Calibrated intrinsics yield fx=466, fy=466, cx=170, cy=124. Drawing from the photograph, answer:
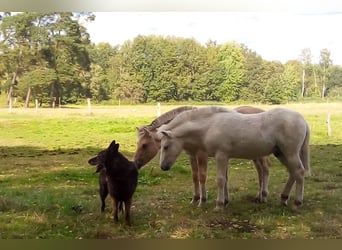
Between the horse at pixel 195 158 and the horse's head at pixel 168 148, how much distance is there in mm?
52

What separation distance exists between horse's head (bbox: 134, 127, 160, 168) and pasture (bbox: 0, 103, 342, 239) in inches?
1.4

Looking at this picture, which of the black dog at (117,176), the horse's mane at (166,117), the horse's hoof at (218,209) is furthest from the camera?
the horse's mane at (166,117)

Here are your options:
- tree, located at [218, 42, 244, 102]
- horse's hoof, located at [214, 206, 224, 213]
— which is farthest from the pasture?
tree, located at [218, 42, 244, 102]

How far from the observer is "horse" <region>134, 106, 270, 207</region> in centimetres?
261

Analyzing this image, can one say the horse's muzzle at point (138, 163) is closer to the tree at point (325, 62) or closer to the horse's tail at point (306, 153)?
the horse's tail at point (306, 153)

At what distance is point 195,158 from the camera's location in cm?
263

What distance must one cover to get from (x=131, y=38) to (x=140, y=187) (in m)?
0.84

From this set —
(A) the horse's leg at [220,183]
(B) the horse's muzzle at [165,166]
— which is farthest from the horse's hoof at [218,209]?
(B) the horse's muzzle at [165,166]

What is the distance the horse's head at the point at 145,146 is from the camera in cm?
Answer: 262

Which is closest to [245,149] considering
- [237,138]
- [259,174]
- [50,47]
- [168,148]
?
[237,138]

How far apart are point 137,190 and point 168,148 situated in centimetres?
29

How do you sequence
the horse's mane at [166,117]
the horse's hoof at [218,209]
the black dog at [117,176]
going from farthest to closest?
1. the horse's mane at [166,117]
2. the horse's hoof at [218,209]
3. the black dog at [117,176]

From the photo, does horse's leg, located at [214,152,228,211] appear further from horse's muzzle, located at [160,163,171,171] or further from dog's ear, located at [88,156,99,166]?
dog's ear, located at [88,156,99,166]
